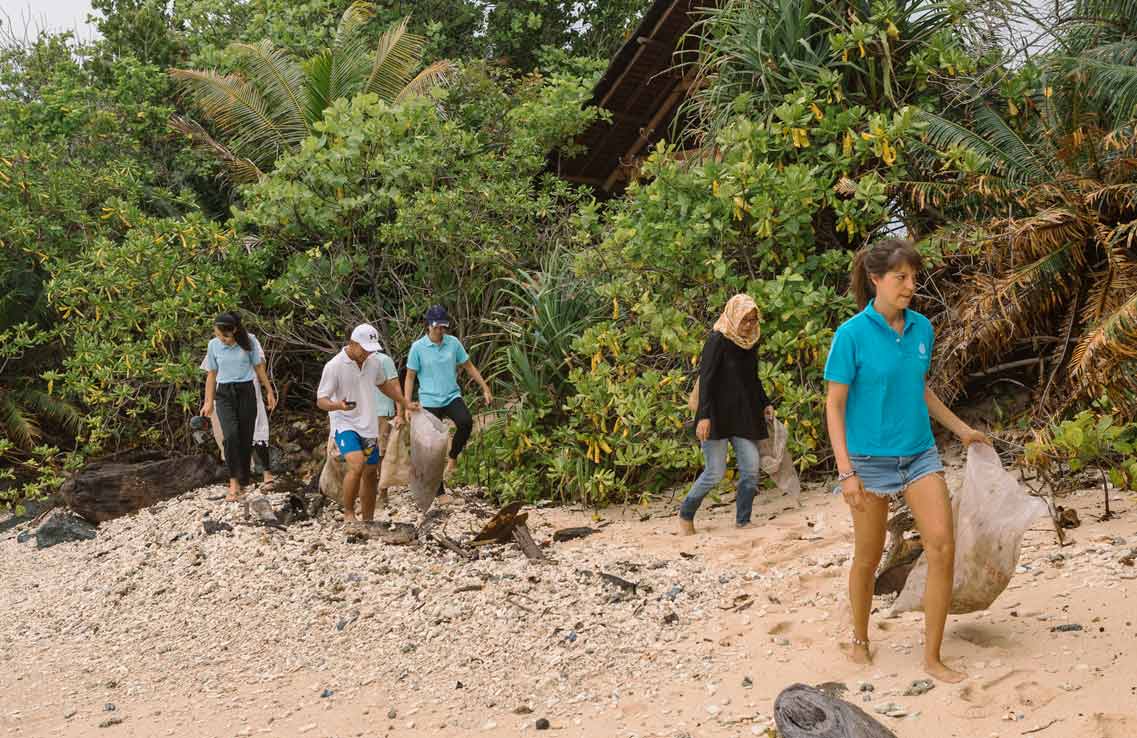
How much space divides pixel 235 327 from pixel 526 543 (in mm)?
3624

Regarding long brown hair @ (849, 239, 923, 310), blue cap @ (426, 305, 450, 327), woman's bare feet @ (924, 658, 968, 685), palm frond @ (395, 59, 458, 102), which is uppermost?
palm frond @ (395, 59, 458, 102)

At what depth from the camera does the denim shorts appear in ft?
13.9

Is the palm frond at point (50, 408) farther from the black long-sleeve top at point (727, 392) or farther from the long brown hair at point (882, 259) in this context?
the long brown hair at point (882, 259)

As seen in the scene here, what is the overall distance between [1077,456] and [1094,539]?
471mm

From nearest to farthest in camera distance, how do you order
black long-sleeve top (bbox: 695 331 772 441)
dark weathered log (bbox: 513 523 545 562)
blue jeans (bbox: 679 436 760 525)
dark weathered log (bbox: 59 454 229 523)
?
dark weathered log (bbox: 513 523 545 562) → black long-sleeve top (bbox: 695 331 772 441) → blue jeans (bbox: 679 436 760 525) → dark weathered log (bbox: 59 454 229 523)

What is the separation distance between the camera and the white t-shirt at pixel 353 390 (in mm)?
7855

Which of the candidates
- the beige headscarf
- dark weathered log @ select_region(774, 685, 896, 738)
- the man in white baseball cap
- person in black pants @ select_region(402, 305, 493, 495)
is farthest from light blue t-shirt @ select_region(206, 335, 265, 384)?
dark weathered log @ select_region(774, 685, 896, 738)

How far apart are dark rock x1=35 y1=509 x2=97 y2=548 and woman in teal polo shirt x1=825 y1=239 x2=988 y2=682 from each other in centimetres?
833

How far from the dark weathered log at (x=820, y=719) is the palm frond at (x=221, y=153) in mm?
12897

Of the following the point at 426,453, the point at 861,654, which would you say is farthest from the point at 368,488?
the point at 861,654

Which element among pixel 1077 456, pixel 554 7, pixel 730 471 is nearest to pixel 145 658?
pixel 730 471

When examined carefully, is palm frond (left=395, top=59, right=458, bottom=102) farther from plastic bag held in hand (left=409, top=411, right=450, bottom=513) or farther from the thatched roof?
plastic bag held in hand (left=409, top=411, right=450, bottom=513)

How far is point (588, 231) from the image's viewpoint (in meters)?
10.3

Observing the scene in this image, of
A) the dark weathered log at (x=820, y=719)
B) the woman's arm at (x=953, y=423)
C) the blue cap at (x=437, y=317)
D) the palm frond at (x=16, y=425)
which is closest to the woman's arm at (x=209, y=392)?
the blue cap at (x=437, y=317)
